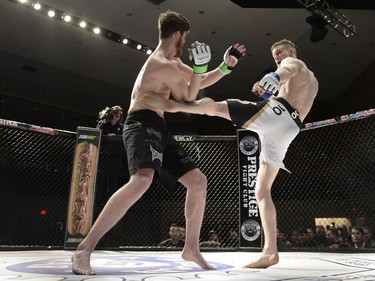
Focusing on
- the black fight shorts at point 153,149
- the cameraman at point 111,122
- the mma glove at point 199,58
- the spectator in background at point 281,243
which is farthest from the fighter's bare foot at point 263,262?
the cameraman at point 111,122

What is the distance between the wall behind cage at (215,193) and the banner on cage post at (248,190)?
3.21 metres

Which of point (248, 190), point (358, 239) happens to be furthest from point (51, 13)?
point (358, 239)

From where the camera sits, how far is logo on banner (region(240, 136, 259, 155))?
11.2 feet

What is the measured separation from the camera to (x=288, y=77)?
2002 millimetres

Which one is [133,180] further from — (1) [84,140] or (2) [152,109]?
(1) [84,140]

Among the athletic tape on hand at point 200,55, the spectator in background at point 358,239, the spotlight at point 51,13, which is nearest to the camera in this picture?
the athletic tape on hand at point 200,55

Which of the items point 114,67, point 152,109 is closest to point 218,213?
point 114,67

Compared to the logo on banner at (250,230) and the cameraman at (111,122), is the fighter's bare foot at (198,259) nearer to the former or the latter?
the logo on banner at (250,230)

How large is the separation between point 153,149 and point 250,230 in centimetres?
180

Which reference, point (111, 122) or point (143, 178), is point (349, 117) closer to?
point (143, 178)

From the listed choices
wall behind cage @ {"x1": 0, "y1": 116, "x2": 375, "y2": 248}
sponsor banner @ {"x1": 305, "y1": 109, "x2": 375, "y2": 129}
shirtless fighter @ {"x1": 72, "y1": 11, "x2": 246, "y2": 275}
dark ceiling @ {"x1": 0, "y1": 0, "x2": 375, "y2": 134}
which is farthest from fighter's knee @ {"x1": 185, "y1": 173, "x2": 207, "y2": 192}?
dark ceiling @ {"x1": 0, "y1": 0, "x2": 375, "y2": 134}

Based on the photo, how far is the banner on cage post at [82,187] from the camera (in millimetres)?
3166

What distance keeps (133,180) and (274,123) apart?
2.68 ft

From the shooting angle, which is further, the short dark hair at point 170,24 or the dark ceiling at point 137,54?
the dark ceiling at point 137,54
